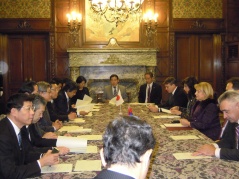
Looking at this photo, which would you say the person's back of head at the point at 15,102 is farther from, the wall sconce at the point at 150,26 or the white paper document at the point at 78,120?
the wall sconce at the point at 150,26

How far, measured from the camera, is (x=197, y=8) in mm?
9977

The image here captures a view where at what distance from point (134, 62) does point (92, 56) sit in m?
1.22

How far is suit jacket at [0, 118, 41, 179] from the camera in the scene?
86.9 inches

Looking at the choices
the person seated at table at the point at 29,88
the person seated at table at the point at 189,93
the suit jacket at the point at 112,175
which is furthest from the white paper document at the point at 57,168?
the person seated at table at the point at 189,93

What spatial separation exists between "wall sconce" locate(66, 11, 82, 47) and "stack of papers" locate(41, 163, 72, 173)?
6857 mm

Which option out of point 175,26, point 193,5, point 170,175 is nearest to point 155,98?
point 175,26

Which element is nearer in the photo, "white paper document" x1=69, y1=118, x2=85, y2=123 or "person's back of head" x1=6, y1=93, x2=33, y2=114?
"person's back of head" x1=6, y1=93, x2=33, y2=114

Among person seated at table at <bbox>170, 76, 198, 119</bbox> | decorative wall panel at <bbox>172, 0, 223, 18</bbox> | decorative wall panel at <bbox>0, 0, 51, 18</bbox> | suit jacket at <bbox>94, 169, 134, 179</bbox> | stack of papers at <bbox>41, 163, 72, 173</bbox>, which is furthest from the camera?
decorative wall panel at <bbox>172, 0, 223, 18</bbox>

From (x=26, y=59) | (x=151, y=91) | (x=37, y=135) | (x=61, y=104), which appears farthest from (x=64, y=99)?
(x=26, y=59)

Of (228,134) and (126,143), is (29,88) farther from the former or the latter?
(126,143)

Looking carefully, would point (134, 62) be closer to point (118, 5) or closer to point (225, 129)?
point (118, 5)

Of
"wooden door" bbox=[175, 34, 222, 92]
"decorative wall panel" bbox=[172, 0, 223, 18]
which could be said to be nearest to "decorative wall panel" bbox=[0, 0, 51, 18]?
"decorative wall panel" bbox=[172, 0, 223, 18]

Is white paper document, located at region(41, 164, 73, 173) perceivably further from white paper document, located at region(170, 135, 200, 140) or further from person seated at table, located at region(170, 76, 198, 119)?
person seated at table, located at region(170, 76, 198, 119)

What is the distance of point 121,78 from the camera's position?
32.0 feet
